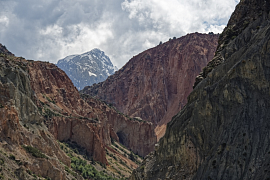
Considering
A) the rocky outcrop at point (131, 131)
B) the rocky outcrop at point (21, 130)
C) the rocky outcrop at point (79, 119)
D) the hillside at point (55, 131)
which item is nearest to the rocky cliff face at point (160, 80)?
the rocky outcrop at point (131, 131)

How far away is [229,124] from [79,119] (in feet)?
193

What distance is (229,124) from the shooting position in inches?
1091

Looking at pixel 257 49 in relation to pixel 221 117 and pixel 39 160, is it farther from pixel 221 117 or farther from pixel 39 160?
pixel 39 160

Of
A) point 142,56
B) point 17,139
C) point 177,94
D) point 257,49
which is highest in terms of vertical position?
point 142,56

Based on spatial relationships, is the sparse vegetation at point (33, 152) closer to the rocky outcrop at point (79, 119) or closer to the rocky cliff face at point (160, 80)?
the rocky outcrop at point (79, 119)

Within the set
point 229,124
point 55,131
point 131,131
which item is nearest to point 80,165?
point 55,131

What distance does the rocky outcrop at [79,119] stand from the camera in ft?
261

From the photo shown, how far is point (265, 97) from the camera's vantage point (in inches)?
1048

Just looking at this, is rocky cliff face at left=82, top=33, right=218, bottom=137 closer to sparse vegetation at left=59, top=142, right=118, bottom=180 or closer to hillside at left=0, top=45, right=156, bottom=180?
hillside at left=0, top=45, right=156, bottom=180

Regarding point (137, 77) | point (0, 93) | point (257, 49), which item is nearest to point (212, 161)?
point (257, 49)

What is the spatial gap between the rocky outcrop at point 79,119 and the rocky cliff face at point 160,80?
57.8ft

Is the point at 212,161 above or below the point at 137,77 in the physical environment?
below

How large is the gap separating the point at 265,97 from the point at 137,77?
453 feet

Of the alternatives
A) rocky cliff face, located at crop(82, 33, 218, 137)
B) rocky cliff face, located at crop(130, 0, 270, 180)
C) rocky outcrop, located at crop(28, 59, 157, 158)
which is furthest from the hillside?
rocky cliff face, located at crop(82, 33, 218, 137)
